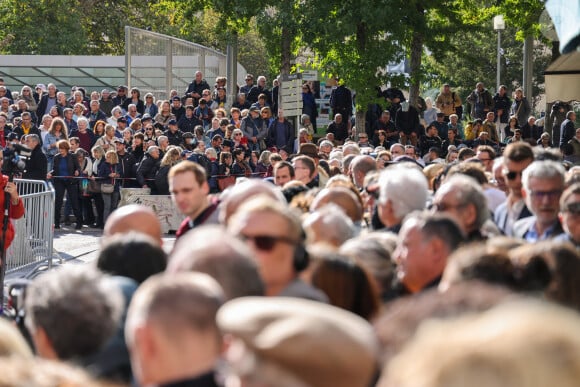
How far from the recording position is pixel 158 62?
110ft

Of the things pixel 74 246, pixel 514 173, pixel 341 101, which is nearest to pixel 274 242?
pixel 514 173

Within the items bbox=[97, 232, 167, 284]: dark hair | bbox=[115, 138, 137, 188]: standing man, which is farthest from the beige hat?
bbox=[115, 138, 137, 188]: standing man

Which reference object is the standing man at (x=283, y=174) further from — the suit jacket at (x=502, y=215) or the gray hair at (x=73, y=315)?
the gray hair at (x=73, y=315)

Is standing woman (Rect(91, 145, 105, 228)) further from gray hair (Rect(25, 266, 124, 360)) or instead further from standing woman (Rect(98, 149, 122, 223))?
gray hair (Rect(25, 266, 124, 360))

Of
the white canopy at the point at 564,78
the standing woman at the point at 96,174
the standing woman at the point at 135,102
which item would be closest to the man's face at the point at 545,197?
the white canopy at the point at 564,78

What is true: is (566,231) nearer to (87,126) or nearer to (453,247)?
(453,247)

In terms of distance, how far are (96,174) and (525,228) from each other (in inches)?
665

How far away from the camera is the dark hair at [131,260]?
510 centimetres

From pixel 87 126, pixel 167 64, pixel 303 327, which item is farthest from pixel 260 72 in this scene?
pixel 303 327

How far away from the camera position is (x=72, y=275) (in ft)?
13.1

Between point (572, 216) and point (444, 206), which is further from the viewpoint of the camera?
point (444, 206)

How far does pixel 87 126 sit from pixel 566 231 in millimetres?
18803

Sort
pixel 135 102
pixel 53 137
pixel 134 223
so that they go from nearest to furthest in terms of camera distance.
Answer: pixel 134 223, pixel 53 137, pixel 135 102

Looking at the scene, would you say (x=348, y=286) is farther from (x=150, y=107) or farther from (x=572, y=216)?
(x=150, y=107)
